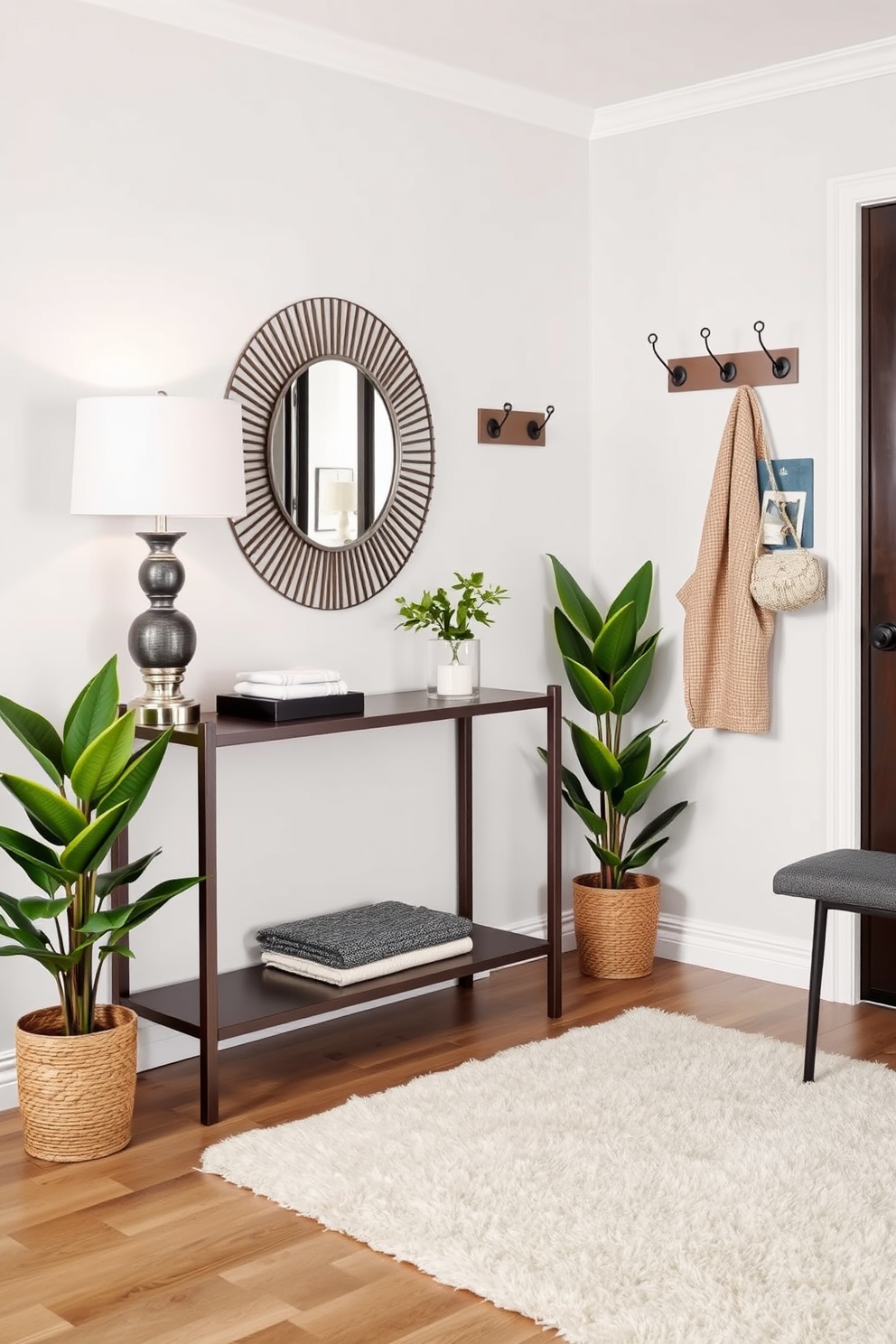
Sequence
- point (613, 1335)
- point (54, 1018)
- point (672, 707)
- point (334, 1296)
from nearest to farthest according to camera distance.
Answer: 1. point (613, 1335)
2. point (334, 1296)
3. point (54, 1018)
4. point (672, 707)

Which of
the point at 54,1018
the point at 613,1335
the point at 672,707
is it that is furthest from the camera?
the point at 672,707

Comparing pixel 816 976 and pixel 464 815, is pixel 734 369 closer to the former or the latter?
pixel 464 815

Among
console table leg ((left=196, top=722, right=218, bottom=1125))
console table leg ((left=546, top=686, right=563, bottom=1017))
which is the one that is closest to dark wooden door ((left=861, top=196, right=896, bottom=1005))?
console table leg ((left=546, top=686, right=563, bottom=1017))

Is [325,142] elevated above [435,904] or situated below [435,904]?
above

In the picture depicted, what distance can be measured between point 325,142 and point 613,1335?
2.80 m

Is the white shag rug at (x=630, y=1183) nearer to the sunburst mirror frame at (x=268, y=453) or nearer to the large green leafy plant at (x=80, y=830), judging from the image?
the large green leafy plant at (x=80, y=830)

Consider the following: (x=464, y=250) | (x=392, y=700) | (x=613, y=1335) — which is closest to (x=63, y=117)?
(x=464, y=250)

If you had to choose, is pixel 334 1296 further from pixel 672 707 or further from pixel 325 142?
pixel 325 142

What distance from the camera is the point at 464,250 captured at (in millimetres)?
3939

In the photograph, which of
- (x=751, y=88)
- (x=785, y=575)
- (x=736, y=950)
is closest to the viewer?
(x=785, y=575)

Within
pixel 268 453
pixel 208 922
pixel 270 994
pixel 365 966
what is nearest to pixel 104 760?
pixel 208 922

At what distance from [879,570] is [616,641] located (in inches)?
28.9

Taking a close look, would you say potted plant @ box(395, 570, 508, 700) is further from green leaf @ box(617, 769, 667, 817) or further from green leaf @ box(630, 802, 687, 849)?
green leaf @ box(630, 802, 687, 849)

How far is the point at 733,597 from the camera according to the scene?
155 inches
